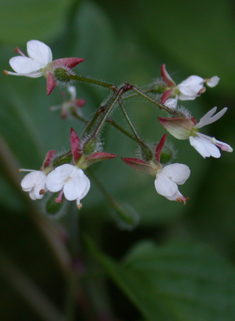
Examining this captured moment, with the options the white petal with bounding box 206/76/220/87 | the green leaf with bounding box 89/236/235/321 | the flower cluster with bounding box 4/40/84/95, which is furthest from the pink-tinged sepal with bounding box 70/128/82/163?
the green leaf with bounding box 89/236/235/321

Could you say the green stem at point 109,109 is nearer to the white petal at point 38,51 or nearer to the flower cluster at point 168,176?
the flower cluster at point 168,176

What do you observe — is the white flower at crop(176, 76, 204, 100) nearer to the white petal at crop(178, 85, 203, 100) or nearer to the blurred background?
the white petal at crop(178, 85, 203, 100)

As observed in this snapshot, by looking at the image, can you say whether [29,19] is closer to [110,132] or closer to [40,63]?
[40,63]

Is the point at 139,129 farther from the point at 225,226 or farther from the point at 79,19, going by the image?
the point at 225,226

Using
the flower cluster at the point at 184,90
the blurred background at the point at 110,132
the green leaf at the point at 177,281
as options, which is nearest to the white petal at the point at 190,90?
the flower cluster at the point at 184,90

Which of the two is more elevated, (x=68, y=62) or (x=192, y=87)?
(x=68, y=62)

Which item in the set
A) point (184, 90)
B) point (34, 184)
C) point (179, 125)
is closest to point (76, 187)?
point (34, 184)
